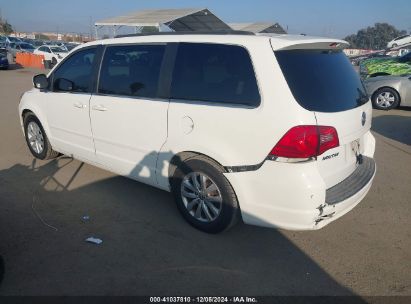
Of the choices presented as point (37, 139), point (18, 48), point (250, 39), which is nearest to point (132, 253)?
point (250, 39)

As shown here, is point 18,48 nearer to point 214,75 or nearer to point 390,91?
point 390,91

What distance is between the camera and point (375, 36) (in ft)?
253

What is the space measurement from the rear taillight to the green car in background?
Result: 1076 centimetres

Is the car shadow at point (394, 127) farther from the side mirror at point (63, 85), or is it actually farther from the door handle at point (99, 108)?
the side mirror at point (63, 85)

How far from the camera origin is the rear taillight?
2.66 meters

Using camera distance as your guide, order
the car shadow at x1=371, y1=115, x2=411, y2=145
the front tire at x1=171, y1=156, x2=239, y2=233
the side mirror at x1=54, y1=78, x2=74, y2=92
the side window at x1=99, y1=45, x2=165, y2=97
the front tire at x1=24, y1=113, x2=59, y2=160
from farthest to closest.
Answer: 1. the car shadow at x1=371, y1=115, x2=411, y2=145
2. the front tire at x1=24, y1=113, x2=59, y2=160
3. the side mirror at x1=54, y1=78, x2=74, y2=92
4. the side window at x1=99, y1=45, x2=165, y2=97
5. the front tire at x1=171, y1=156, x2=239, y2=233

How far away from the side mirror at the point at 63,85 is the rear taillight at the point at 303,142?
9.58ft

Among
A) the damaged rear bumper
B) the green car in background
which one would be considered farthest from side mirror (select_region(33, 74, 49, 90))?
the green car in background

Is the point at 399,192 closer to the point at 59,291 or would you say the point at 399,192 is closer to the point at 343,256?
the point at 343,256

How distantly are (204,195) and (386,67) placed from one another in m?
11.5

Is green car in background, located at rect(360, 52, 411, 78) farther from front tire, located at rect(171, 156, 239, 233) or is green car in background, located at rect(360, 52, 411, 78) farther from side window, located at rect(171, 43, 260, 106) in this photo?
front tire, located at rect(171, 156, 239, 233)

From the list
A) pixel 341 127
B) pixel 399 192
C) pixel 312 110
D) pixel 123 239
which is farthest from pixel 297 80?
pixel 399 192

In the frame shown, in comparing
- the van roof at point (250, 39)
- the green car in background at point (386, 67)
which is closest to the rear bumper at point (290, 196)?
the van roof at point (250, 39)

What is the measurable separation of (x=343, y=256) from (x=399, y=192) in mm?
1956
